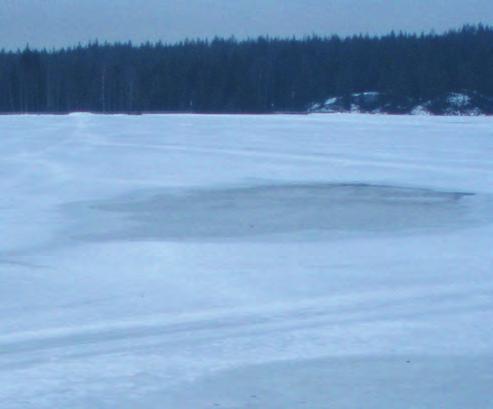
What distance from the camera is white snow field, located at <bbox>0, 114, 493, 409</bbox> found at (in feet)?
15.1

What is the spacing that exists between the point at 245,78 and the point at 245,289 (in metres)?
59.2

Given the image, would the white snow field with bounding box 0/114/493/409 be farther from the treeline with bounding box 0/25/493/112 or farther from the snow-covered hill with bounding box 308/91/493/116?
the treeline with bounding box 0/25/493/112

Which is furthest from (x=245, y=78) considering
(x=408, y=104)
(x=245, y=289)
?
(x=245, y=289)

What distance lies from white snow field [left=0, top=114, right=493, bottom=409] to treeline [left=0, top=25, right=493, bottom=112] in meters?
47.9

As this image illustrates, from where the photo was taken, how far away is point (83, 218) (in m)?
9.49

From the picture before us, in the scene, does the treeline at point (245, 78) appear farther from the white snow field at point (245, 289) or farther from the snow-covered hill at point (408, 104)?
the white snow field at point (245, 289)

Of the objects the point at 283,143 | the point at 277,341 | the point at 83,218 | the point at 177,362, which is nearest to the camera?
the point at 177,362

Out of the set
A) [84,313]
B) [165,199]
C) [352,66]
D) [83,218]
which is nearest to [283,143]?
[165,199]

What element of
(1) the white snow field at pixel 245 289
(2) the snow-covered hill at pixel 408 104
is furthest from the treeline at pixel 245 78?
(1) the white snow field at pixel 245 289

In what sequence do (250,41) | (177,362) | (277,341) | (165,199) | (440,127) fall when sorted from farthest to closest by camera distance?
(250,41), (440,127), (165,199), (277,341), (177,362)

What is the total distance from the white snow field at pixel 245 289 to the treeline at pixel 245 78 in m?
47.9

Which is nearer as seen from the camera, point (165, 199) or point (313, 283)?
point (313, 283)

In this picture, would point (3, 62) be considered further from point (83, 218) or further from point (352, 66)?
point (83, 218)

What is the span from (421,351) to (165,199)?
6179 millimetres
